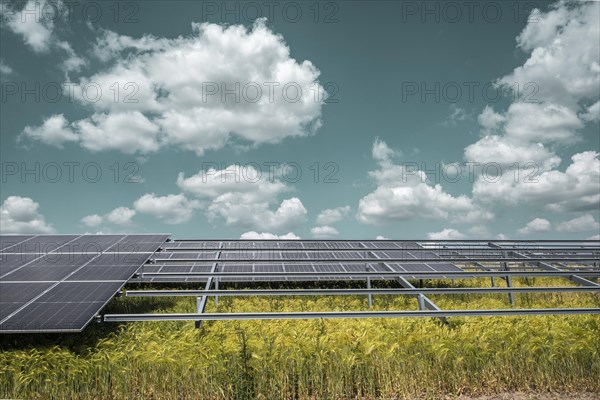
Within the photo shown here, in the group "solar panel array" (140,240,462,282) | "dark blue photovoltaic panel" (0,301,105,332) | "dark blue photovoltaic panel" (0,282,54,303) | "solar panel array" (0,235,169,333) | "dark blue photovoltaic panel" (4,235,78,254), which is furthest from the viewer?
"solar panel array" (140,240,462,282)

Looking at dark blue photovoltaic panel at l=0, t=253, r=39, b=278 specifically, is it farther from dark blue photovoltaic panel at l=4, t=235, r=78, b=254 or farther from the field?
the field

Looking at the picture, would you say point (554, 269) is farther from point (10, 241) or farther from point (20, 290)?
point (10, 241)

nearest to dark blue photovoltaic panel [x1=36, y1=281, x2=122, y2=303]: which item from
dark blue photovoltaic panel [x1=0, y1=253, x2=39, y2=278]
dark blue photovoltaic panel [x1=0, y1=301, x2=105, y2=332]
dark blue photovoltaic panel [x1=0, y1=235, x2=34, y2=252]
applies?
dark blue photovoltaic panel [x1=0, y1=301, x2=105, y2=332]

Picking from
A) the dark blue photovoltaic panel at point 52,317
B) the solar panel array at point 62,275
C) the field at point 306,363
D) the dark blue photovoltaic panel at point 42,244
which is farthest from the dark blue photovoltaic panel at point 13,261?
the field at point 306,363

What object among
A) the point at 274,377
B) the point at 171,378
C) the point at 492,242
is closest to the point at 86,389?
the point at 171,378

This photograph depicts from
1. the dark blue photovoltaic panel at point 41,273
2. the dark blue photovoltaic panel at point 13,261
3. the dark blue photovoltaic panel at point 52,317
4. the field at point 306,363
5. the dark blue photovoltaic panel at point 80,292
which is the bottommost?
the field at point 306,363

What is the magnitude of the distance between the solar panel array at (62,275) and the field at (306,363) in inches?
27.6

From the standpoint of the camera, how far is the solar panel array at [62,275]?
10.0m

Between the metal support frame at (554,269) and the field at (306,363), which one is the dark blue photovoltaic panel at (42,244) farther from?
the metal support frame at (554,269)

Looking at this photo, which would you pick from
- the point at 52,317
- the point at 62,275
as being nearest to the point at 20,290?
the point at 62,275

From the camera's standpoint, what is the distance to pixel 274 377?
29.1ft

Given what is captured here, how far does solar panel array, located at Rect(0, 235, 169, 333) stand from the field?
70 cm

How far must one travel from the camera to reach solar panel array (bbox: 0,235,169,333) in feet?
32.9

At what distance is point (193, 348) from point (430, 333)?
5.58m
